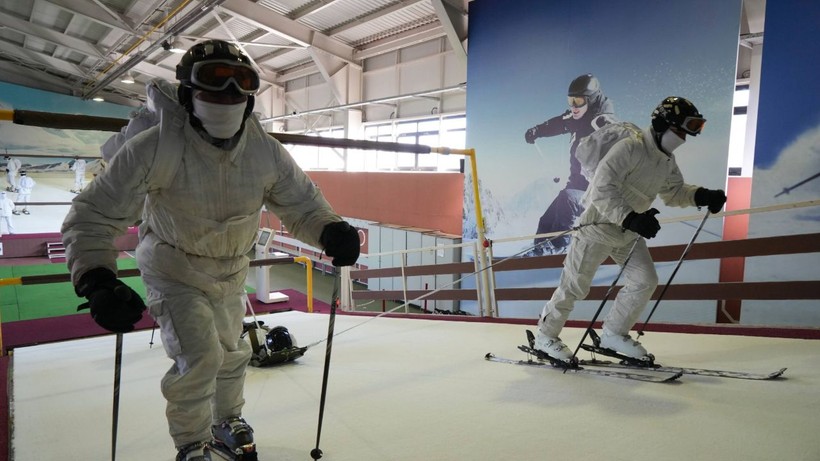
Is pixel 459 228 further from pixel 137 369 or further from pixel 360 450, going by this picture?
pixel 360 450

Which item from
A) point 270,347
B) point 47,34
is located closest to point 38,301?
point 270,347

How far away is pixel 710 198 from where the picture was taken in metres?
2.81

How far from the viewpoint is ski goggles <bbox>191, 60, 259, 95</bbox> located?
1.43 meters

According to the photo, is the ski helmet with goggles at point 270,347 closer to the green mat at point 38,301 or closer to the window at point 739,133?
the green mat at point 38,301

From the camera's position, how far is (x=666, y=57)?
5734mm

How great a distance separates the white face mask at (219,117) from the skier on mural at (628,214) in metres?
1.99

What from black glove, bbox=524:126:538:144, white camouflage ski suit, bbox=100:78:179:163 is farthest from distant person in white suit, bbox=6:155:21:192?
white camouflage ski suit, bbox=100:78:179:163

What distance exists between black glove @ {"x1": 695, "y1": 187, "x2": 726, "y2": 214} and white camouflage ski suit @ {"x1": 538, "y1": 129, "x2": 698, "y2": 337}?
0.15ft

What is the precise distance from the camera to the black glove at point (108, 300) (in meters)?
1.33

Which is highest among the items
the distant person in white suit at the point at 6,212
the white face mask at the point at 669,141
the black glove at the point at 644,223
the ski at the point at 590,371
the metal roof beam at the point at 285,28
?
the metal roof beam at the point at 285,28

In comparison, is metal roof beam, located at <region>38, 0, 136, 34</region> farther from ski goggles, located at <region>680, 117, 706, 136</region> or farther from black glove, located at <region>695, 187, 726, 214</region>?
black glove, located at <region>695, 187, 726, 214</region>

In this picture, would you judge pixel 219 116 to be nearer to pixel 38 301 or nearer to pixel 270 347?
pixel 270 347

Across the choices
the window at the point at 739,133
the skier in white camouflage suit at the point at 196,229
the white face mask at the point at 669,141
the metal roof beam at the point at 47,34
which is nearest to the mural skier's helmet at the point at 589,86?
the window at the point at 739,133

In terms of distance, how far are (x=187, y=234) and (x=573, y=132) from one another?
6.34m
